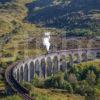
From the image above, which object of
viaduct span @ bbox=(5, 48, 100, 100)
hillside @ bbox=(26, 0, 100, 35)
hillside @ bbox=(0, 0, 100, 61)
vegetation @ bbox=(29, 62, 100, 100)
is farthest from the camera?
hillside @ bbox=(26, 0, 100, 35)

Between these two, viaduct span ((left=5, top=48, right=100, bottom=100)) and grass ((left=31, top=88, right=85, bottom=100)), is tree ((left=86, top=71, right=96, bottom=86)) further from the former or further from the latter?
viaduct span ((left=5, top=48, right=100, bottom=100))

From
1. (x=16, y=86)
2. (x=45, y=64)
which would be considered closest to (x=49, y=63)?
(x=45, y=64)

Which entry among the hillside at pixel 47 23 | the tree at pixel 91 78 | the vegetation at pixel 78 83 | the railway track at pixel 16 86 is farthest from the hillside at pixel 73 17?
the railway track at pixel 16 86

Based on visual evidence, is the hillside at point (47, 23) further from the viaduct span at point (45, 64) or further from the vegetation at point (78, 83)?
the vegetation at point (78, 83)

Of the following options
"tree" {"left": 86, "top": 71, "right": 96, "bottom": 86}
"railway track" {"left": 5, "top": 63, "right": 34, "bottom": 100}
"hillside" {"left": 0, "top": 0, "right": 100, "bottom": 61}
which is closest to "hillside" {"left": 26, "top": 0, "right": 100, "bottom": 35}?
"hillside" {"left": 0, "top": 0, "right": 100, "bottom": 61}

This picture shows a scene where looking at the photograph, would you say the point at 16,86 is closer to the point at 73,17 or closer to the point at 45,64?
the point at 45,64

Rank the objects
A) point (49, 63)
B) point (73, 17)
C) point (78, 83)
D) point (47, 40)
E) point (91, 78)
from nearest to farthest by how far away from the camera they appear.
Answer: point (78, 83)
point (91, 78)
point (49, 63)
point (47, 40)
point (73, 17)

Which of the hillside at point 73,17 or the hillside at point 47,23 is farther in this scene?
the hillside at point 73,17

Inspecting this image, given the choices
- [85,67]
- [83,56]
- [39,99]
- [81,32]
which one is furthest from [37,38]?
[39,99]
